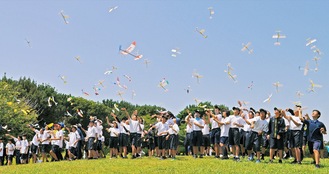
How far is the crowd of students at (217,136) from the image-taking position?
1819cm

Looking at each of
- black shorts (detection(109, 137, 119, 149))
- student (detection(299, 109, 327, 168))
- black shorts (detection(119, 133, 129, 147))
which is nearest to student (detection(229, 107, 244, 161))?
student (detection(299, 109, 327, 168))

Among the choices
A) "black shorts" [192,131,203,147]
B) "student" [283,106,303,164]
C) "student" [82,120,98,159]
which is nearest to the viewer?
"student" [283,106,303,164]

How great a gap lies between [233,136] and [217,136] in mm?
2840

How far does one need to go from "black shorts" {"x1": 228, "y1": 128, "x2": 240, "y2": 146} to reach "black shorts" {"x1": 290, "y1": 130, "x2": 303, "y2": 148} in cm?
249

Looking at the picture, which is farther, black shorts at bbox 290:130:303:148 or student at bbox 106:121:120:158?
student at bbox 106:121:120:158

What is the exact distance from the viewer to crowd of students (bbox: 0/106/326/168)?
59.7 feet

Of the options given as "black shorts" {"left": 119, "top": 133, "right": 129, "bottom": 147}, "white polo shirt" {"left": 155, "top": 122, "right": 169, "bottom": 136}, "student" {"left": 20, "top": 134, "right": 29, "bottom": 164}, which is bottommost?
"student" {"left": 20, "top": 134, "right": 29, "bottom": 164}

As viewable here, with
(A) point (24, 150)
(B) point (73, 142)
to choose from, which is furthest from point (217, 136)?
(A) point (24, 150)

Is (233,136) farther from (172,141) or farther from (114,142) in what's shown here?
(114,142)

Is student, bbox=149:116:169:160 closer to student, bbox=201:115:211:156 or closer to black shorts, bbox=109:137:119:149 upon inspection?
student, bbox=201:115:211:156

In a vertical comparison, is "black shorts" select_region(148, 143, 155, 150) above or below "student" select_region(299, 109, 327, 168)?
below

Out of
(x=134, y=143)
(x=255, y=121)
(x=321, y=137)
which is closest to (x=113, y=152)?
(x=134, y=143)

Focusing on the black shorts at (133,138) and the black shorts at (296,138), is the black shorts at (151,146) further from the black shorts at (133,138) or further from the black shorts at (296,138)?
the black shorts at (296,138)

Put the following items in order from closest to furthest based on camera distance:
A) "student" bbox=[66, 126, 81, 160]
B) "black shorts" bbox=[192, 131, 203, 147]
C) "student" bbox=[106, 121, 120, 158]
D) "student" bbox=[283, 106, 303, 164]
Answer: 1. "student" bbox=[283, 106, 303, 164]
2. "black shorts" bbox=[192, 131, 203, 147]
3. "student" bbox=[66, 126, 81, 160]
4. "student" bbox=[106, 121, 120, 158]
